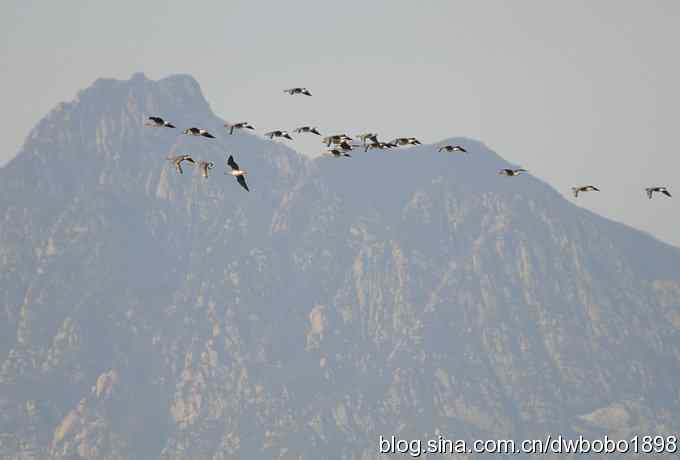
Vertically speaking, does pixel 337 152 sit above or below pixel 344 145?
above

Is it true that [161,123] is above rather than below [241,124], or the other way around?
below

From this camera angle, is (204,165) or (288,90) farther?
(288,90)

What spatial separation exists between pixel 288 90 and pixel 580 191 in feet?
130

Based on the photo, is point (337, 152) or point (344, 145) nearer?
point (344, 145)

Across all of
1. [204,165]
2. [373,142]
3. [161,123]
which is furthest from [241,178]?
[373,142]

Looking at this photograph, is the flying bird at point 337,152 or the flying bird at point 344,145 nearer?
the flying bird at point 344,145

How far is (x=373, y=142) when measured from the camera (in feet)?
511

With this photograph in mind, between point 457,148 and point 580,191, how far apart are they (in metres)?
16.3

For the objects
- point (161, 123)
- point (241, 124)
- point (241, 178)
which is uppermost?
point (241, 124)

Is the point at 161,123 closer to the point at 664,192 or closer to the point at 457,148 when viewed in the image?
the point at 457,148

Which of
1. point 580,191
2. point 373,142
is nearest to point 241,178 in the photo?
point 373,142

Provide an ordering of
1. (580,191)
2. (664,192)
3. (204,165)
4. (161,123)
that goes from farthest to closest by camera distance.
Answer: (580,191), (664,192), (161,123), (204,165)

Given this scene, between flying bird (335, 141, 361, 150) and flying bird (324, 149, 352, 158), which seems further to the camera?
flying bird (324, 149, 352, 158)

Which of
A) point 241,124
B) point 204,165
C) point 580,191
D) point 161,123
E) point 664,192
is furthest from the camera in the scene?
point 241,124
